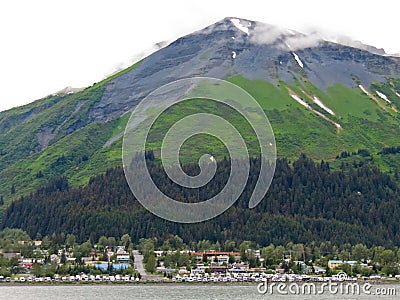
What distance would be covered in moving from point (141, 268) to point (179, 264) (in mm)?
7405

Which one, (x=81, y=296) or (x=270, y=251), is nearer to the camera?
(x=81, y=296)

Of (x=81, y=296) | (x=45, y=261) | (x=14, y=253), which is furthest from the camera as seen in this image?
(x=14, y=253)

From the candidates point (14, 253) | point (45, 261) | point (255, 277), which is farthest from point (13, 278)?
point (255, 277)

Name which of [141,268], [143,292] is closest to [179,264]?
[141,268]

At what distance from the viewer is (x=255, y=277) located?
155m

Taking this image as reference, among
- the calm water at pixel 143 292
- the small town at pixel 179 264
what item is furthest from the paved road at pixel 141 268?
the calm water at pixel 143 292

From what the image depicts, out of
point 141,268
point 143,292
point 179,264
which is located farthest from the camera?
point 179,264

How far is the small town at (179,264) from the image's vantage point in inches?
6088

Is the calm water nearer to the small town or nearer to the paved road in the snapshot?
the small town

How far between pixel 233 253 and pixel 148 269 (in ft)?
95.9

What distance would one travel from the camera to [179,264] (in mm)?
171500

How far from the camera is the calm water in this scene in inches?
4801

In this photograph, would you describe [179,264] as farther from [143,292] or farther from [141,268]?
[143,292]

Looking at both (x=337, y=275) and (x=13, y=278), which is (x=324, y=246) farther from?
(x=13, y=278)
